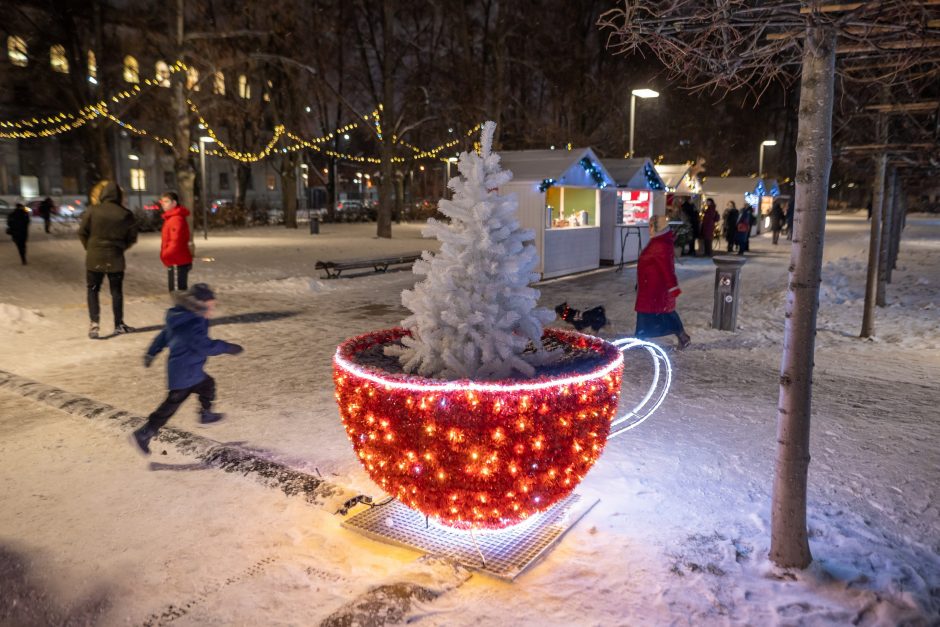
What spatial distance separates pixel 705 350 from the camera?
29.0 ft

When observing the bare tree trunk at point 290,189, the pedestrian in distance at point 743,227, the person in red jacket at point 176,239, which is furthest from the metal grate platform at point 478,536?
the bare tree trunk at point 290,189

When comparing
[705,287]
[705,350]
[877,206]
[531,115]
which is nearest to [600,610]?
[705,350]

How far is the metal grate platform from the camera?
3.59 metres

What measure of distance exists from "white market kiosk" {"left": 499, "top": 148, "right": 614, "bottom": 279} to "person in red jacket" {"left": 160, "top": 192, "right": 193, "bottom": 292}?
7.31 metres

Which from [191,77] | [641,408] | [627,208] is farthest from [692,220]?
[641,408]

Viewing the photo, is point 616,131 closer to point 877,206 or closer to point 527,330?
point 877,206

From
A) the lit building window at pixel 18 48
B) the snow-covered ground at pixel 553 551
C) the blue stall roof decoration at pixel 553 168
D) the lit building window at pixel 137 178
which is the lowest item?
the snow-covered ground at pixel 553 551

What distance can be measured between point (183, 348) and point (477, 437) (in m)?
2.90

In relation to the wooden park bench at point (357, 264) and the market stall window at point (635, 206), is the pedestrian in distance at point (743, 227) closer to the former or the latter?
the market stall window at point (635, 206)

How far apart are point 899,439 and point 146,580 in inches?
216

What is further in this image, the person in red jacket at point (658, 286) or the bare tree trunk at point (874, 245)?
the bare tree trunk at point (874, 245)

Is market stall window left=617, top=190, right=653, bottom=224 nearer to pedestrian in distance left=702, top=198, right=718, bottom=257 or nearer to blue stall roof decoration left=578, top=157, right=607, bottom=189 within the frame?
pedestrian in distance left=702, top=198, right=718, bottom=257

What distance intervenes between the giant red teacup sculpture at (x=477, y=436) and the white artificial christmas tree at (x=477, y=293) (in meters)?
0.30

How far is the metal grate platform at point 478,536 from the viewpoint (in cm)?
359
